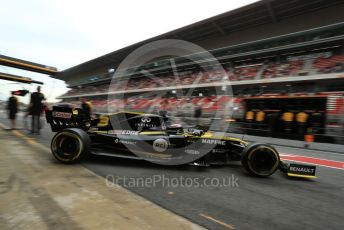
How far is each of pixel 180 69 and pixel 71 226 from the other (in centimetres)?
3022

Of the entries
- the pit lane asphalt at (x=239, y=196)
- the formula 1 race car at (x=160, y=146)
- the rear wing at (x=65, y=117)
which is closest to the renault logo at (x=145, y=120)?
the formula 1 race car at (x=160, y=146)

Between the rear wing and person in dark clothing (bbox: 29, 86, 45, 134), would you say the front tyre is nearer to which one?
the rear wing

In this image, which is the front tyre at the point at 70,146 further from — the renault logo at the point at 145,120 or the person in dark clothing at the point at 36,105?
the person in dark clothing at the point at 36,105

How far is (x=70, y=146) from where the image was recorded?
481 centimetres

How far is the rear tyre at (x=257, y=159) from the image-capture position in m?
4.52

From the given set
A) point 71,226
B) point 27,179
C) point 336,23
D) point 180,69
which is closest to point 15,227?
point 71,226

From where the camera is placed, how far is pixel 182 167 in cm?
490

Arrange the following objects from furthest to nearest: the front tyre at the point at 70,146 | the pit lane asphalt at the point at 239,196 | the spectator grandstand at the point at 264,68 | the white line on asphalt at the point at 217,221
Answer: the spectator grandstand at the point at 264,68
the front tyre at the point at 70,146
the pit lane asphalt at the point at 239,196
the white line on asphalt at the point at 217,221

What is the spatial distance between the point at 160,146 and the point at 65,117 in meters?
2.27

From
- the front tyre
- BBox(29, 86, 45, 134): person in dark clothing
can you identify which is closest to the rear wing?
the front tyre

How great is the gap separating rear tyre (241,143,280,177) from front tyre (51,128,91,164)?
2.89 m

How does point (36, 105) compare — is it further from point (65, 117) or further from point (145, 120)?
point (145, 120)

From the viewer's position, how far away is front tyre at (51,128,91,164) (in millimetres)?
4641

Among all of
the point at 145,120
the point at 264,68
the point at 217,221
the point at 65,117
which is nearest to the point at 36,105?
the point at 65,117
